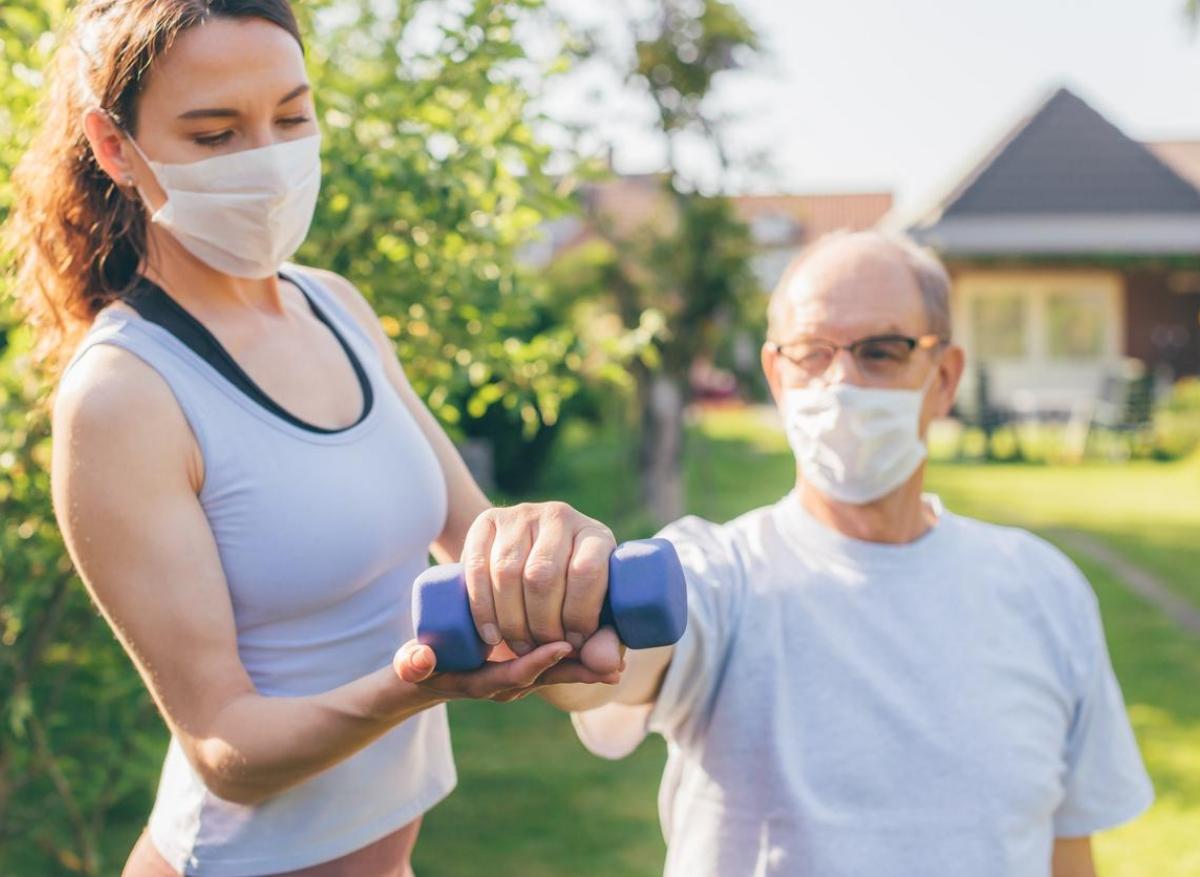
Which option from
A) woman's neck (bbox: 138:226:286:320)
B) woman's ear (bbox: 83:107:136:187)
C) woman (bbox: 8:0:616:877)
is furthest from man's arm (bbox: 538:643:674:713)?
woman's ear (bbox: 83:107:136:187)

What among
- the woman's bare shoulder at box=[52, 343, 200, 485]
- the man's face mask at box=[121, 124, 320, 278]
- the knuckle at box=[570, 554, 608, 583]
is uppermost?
the man's face mask at box=[121, 124, 320, 278]

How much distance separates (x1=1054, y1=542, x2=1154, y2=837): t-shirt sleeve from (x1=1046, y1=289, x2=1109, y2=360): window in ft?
88.7

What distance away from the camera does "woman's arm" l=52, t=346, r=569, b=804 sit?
5.41 feet

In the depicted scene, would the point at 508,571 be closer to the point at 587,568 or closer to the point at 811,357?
the point at 587,568

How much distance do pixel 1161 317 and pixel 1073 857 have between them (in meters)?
28.4

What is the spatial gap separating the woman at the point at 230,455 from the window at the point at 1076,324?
2777 centimetres

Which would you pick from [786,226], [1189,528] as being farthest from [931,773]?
[786,226]

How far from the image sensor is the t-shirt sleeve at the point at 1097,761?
2.38m

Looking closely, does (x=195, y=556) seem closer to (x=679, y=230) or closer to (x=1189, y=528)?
(x=679, y=230)

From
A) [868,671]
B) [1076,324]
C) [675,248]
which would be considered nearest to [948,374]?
[868,671]

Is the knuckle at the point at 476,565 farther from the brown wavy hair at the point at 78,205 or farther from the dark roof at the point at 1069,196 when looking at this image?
the dark roof at the point at 1069,196

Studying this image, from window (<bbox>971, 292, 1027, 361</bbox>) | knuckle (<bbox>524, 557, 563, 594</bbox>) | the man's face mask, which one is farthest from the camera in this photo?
window (<bbox>971, 292, 1027, 361</bbox>)

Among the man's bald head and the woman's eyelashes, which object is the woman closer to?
the woman's eyelashes

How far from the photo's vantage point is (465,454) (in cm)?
1176
